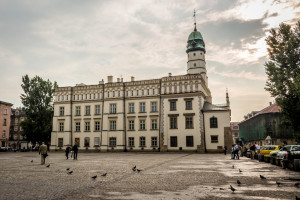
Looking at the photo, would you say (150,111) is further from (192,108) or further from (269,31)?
(269,31)

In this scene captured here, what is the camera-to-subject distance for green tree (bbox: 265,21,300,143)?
26438 mm

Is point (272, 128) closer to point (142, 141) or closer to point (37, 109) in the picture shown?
point (142, 141)

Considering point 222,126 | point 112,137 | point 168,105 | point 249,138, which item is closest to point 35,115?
point 112,137

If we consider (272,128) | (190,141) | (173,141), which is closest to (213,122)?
(190,141)

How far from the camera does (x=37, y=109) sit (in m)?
53.6

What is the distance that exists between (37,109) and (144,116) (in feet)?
84.1

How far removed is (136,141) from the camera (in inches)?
1805

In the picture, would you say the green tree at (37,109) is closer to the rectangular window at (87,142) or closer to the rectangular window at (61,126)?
the rectangular window at (61,126)

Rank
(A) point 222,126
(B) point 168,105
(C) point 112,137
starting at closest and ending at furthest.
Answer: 1. (A) point 222,126
2. (B) point 168,105
3. (C) point 112,137

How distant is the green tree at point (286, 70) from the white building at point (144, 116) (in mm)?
13450

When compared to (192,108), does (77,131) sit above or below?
below

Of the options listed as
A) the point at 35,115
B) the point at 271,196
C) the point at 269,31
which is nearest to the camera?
the point at 271,196

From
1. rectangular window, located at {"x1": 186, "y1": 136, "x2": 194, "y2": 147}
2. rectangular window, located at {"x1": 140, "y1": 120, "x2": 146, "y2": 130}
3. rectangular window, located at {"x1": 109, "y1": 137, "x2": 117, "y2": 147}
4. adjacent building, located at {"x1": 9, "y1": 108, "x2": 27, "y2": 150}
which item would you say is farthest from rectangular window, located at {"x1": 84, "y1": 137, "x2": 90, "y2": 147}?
adjacent building, located at {"x1": 9, "y1": 108, "x2": 27, "y2": 150}

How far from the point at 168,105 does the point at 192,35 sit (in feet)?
77.6
